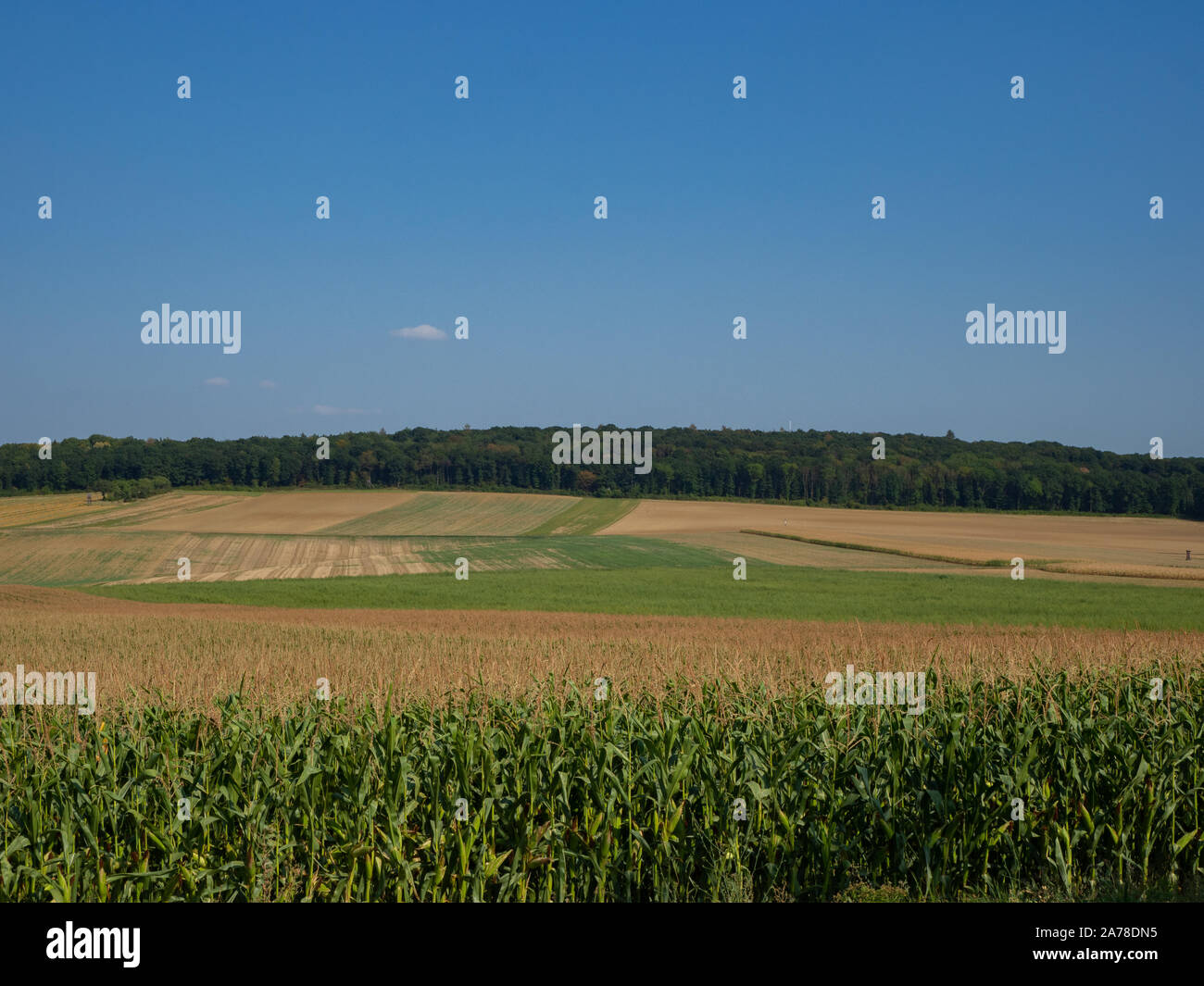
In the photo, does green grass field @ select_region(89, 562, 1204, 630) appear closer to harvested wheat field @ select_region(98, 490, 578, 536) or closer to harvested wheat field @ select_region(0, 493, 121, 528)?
harvested wheat field @ select_region(98, 490, 578, 536)

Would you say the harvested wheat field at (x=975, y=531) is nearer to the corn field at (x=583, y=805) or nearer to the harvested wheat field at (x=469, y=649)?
the harvested wheat field at (x=469, y=649)

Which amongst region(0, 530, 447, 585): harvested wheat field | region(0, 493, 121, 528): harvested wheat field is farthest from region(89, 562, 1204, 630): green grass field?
region(0, 493, 121, 528): harvested wheat field

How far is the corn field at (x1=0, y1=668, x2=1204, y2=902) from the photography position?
27.0ft

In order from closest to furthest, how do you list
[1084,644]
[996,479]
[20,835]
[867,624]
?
[20,835] < [1084,644] < [867,624] < [996,479]

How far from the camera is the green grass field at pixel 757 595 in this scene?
40538mm

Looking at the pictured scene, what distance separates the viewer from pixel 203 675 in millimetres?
12477

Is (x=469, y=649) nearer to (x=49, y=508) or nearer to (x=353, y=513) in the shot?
(x=353, y=513)

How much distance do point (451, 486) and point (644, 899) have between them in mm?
111557

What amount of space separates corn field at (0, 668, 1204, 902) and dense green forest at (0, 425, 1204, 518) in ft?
342

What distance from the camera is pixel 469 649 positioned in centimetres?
2000

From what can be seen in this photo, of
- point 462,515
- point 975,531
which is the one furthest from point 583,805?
point 462,515

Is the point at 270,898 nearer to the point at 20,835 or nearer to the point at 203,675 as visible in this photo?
the point at 20,835

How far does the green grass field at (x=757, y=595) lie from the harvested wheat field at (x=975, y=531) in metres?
14.2
